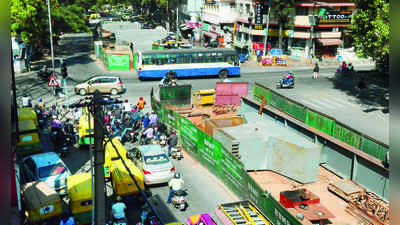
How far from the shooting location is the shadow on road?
29.1m

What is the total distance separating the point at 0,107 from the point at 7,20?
0.95 feet

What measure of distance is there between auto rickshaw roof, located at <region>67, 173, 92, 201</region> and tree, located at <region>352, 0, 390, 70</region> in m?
21.6

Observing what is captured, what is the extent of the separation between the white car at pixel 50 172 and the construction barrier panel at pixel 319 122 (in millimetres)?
11246

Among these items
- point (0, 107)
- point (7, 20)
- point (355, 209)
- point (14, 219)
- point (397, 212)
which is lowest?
point (355, 209)

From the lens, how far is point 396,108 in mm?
1255

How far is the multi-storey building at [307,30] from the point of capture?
47.6m

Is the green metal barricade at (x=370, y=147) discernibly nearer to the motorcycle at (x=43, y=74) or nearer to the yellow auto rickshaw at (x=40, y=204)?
the yellow auto rickshaw at (x=40, y=204)

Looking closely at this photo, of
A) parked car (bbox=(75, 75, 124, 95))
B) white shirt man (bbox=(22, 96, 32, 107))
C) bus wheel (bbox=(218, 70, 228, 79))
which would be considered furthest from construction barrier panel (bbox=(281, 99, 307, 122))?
white shirt man (bbox=(22, 96, 32, 107))

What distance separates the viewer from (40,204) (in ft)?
41.2

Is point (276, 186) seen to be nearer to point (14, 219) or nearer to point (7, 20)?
point (14, 219)

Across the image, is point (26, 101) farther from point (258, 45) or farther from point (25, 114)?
point (258, 45)

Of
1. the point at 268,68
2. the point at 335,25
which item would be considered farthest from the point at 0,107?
the point at 335,25

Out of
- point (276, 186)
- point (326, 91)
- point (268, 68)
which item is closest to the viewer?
point (276, 186)

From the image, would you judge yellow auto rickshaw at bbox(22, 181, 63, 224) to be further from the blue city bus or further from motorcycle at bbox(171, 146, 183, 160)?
the blue city bus
